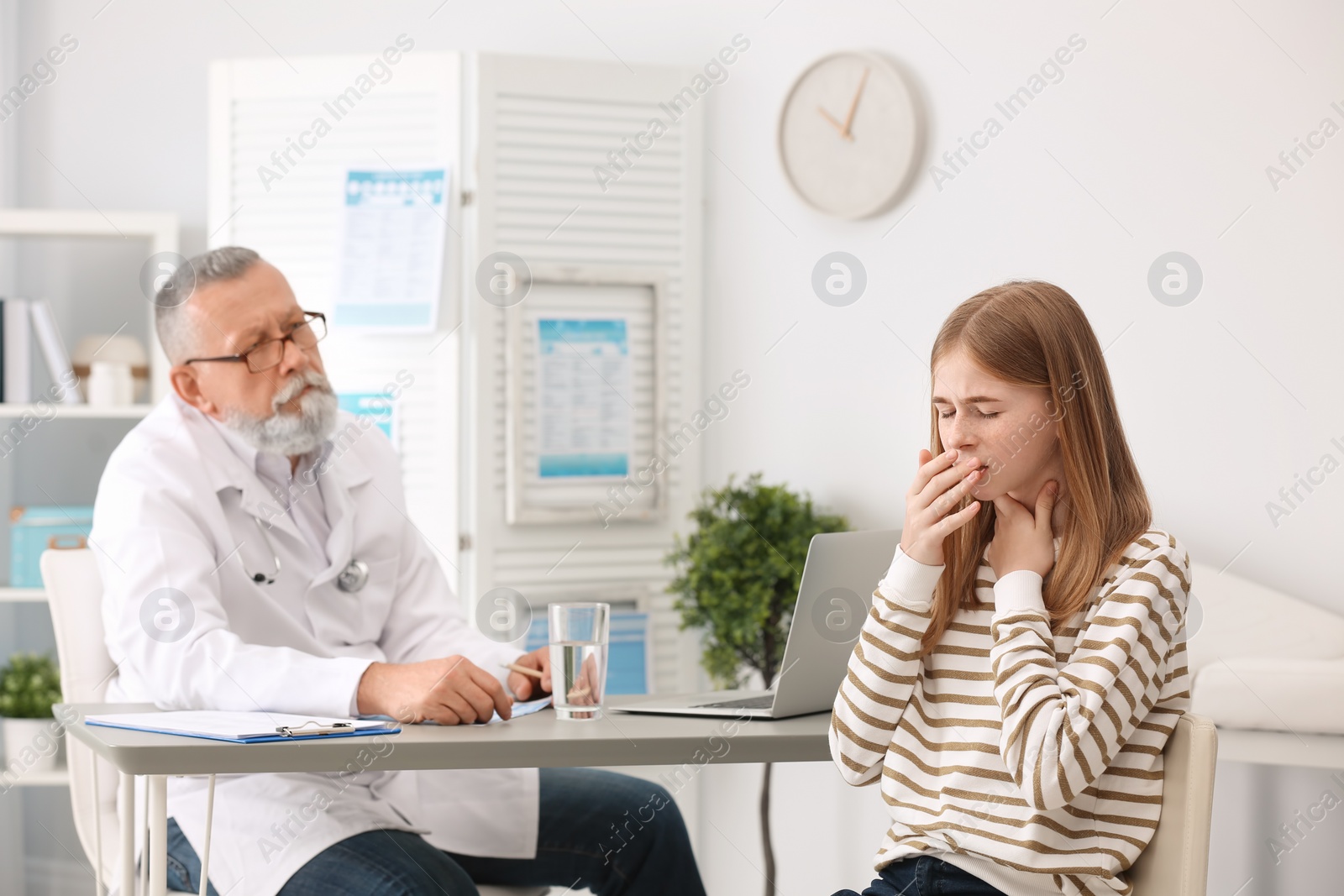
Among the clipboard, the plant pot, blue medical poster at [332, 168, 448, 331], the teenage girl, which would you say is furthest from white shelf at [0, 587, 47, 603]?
the teenage girl

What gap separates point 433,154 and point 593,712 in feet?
Result: 6.76

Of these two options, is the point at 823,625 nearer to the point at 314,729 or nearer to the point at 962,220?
the point at 314,729

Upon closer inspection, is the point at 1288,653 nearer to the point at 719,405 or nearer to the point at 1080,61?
the point at 1080,61

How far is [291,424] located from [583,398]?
132 centimetres

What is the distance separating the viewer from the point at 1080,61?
256 cm

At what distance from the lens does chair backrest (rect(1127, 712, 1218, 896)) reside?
1.17 metres

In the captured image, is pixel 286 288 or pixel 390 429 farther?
pixel 390 429

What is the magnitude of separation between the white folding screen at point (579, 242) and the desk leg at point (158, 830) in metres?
1.83

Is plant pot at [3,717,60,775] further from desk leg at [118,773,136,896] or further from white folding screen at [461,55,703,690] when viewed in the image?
desk leg at [118,773,136,896]

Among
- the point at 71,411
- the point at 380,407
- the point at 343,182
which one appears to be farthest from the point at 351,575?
the point at 71,411

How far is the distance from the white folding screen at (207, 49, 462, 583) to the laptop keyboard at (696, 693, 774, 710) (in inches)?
63.6

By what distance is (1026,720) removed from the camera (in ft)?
3.90

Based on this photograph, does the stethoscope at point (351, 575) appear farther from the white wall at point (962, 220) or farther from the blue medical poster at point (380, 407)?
the white wall at point (962, 220)

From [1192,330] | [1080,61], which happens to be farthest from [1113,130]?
[1192,330]
